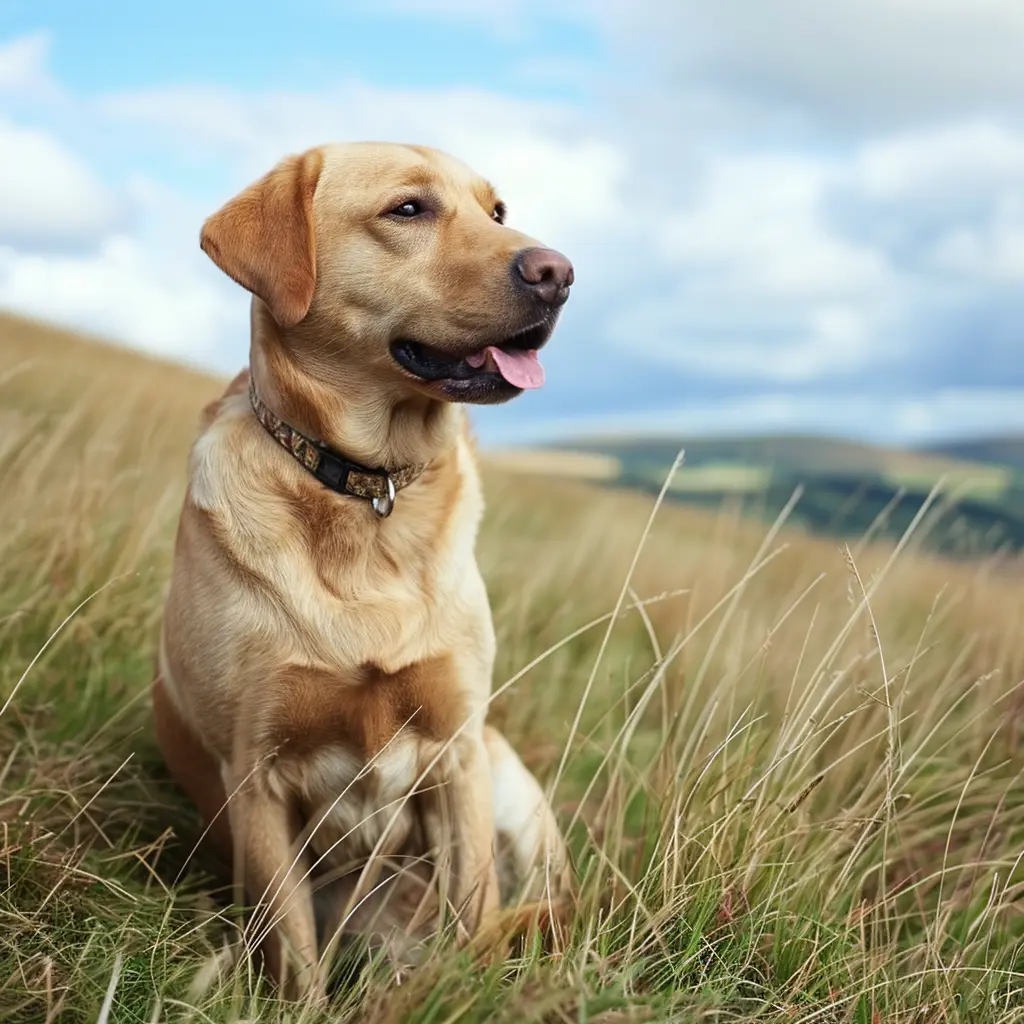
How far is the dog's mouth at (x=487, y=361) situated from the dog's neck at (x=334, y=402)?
0.11 meters

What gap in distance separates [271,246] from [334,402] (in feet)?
1.23

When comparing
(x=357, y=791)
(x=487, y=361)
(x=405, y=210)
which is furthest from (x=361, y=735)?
(x=405, y=210)

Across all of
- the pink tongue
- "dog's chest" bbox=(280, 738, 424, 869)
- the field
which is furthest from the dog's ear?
"dog's chest" bbox=(280, 738, 424, 869)

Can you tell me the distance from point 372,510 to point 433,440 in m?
0.25

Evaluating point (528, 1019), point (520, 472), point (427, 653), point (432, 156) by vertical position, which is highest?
point (432, 156)

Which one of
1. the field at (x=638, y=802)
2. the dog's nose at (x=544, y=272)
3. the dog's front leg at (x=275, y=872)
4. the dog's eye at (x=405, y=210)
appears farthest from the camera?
the dog's eye at (x=405, y=210)

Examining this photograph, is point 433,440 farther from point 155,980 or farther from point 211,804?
point 155,980

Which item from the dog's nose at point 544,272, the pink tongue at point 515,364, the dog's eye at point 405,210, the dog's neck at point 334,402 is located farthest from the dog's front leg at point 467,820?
the dog's eye at point 405,210

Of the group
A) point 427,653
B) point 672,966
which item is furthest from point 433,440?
point 672,966

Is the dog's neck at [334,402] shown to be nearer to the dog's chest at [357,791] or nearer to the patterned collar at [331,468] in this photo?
the patterned collar at [331,468]

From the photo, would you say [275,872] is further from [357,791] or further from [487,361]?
[487,361]

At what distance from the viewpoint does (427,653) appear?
2.70m

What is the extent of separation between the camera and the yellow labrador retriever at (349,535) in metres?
2.66

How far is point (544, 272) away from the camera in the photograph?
2598 millimetres
